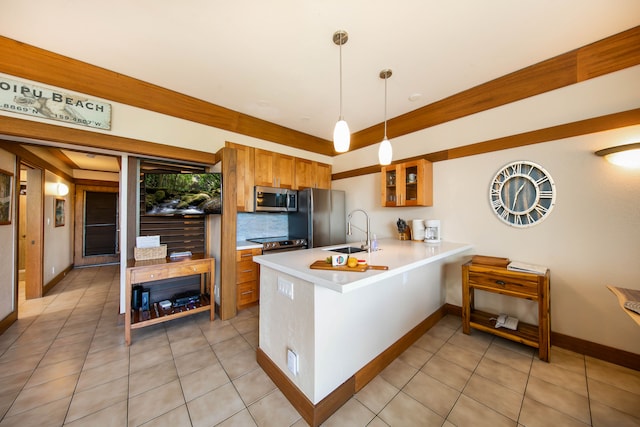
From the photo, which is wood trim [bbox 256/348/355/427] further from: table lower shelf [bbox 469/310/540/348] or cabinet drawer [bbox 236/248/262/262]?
table lower shelf [bbox 469/310/540/348]

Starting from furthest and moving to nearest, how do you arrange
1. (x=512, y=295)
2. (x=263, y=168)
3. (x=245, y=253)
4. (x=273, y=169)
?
(x=273, y=169)
(x=263, y=168)
(x=245, y=253)
(x=512, y=295)

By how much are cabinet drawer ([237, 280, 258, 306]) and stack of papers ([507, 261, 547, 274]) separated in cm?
313

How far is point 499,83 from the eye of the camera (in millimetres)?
2633

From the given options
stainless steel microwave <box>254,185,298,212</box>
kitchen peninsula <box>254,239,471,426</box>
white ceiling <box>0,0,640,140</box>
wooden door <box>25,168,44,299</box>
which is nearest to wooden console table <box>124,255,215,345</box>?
stainless steel microwave <box>254,185,298,212</box>

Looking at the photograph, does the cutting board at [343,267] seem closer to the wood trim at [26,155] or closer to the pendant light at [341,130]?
the pendant light at [341,130]

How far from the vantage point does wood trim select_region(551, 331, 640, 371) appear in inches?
77.7

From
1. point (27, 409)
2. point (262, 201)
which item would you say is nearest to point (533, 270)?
point (262, 201)

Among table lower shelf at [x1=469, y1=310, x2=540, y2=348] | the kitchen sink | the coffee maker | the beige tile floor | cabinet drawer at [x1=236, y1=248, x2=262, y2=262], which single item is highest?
the coffee maker

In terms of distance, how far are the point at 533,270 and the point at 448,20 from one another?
239 cm

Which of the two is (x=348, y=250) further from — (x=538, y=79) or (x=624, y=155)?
(x=538, y=79)

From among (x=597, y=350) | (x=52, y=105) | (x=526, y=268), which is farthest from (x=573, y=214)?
(x=52, y=105)

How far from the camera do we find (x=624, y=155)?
1.96 metres

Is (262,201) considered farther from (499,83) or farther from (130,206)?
(499,83)

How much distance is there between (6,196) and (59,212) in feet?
8.14
